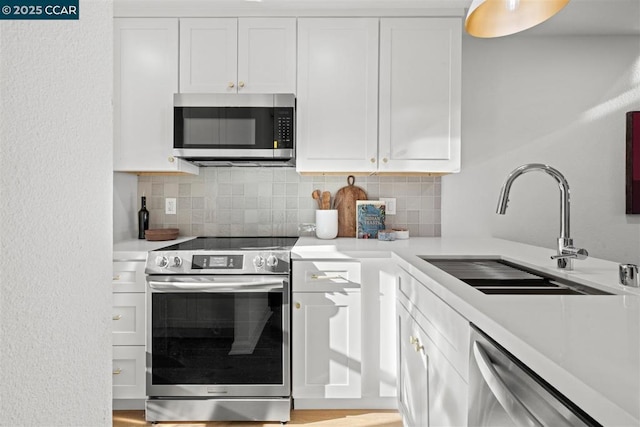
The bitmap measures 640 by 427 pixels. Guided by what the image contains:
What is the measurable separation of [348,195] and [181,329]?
4.29 ft

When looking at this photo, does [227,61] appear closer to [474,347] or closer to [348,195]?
[348,195]

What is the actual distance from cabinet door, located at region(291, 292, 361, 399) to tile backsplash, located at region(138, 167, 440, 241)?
2.45 ft

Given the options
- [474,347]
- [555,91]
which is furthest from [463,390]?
[555,91]

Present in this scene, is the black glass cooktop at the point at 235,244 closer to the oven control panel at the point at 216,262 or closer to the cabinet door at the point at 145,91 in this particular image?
the oven control panel at the point at 216,262

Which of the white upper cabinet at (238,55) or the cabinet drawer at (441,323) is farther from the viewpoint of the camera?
the white upper cabinet at (238,55)

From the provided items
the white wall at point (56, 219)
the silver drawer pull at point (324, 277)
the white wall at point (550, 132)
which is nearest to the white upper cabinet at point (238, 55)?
the silver drawer pull at point (324, 277)

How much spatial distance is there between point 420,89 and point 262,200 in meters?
1.22

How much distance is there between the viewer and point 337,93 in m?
2.46

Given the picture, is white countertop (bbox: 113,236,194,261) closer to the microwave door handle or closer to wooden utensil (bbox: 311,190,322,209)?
wooden utensil (bbox: 311,190,322,209)

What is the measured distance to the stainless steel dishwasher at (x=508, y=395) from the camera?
2.27ft

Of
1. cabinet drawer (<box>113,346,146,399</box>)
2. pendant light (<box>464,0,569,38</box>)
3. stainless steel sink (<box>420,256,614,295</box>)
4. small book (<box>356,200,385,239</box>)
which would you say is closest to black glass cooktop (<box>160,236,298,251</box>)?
small book (<box>356,200,385,239</box>)

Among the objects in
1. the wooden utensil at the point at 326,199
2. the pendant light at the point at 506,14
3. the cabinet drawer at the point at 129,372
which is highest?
the pendant light at the point at 506,14

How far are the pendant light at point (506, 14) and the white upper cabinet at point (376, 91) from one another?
1016 millimetres

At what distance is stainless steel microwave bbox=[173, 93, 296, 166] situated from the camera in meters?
2.36
